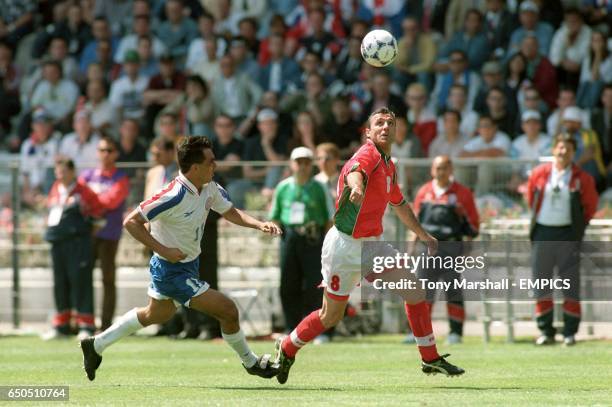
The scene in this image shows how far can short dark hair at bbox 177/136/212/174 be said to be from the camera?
11.7m

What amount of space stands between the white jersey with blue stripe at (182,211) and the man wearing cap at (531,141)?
27.7 ft

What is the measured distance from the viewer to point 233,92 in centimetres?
2295

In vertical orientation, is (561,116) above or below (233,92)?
below

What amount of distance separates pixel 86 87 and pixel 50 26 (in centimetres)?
235

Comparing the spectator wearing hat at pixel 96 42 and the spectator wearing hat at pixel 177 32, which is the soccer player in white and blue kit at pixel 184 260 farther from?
the spectator wearing hat at pixel 96 42

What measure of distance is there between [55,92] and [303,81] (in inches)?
184

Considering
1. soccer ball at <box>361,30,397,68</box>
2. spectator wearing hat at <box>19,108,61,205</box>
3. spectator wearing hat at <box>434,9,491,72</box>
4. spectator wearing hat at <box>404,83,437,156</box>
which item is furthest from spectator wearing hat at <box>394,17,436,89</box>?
soccer ball at <box>361,30,397,68</box>

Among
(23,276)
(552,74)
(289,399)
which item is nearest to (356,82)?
(552,74)

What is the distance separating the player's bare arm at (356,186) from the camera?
35.3ft

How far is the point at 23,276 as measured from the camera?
797 inches

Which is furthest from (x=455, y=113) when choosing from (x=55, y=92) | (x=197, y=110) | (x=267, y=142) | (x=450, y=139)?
(x=55, y=92)

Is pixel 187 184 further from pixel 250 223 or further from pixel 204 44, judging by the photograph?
pixel 204 44

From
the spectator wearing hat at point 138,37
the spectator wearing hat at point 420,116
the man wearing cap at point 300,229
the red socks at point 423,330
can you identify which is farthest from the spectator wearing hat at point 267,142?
the red socks at point 423,330

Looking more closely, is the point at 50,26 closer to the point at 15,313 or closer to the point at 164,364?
the point at 15,313
